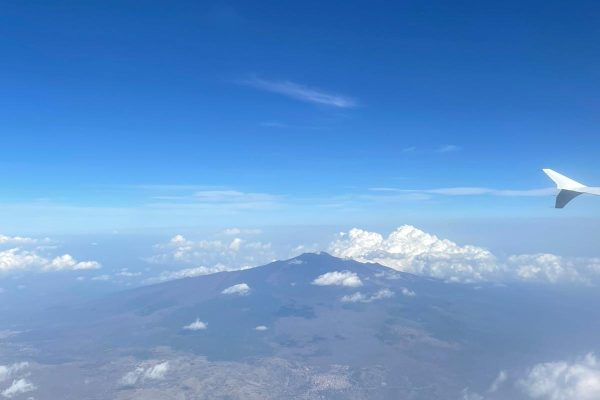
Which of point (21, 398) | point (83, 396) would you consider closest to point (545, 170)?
point (83, 396)

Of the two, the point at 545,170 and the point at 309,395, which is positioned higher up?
the point at 545,170

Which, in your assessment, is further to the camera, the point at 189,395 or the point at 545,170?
the point at 189,395

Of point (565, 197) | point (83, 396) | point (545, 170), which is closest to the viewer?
point (565, 197)

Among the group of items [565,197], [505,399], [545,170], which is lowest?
[505,399]

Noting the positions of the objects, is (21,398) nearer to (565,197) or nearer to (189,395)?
(189,395)

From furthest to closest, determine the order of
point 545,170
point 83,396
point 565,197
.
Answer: point 83,396
point 545,170
point 565,197

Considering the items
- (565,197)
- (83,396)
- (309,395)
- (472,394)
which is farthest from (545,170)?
(83,396)
